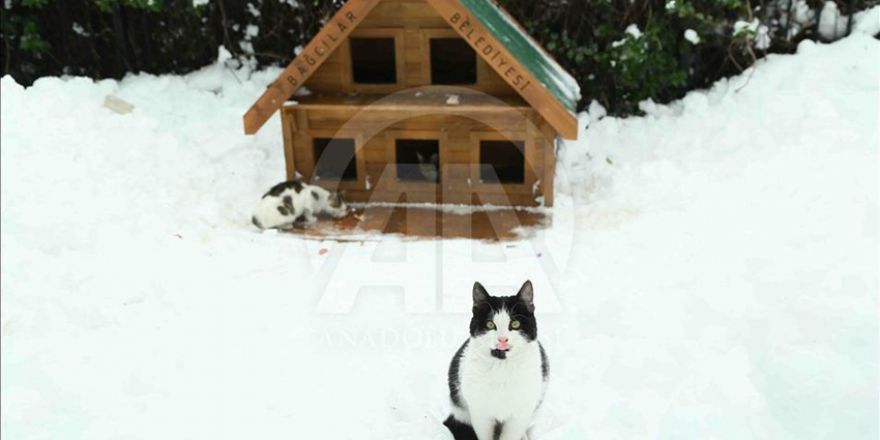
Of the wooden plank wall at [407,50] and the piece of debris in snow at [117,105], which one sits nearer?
the wooden plank wall at [407,50]

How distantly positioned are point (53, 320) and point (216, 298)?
0.95m

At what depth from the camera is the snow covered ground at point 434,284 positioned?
3.83 m

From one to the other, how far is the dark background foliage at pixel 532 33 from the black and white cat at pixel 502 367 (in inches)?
192

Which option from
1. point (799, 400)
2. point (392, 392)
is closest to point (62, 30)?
point (392, 392)

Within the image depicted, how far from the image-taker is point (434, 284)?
5.12m

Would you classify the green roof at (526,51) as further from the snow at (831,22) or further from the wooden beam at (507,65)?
the snow at (831,22)

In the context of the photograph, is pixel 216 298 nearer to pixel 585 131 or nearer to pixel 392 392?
pixel 392 392

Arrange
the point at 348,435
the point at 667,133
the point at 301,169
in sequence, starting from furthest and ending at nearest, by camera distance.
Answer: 1. the point at 667,133
2. the point at 301,169
3. the point at 348,435

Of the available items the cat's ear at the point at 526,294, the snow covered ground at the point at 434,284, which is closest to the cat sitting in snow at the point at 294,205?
the snow covered ground at the point at 434,284

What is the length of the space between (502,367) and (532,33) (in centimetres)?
543

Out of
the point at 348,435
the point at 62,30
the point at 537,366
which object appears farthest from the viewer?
the point at 62,30

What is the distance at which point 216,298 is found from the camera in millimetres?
4867

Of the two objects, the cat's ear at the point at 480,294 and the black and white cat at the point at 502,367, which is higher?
the cat's ear at the point at 480,294

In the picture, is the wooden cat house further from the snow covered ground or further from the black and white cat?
the black and white cat
